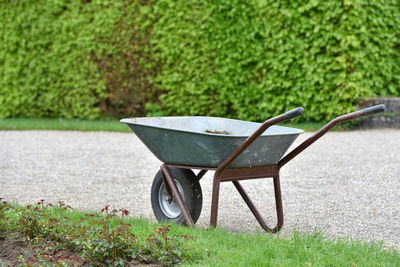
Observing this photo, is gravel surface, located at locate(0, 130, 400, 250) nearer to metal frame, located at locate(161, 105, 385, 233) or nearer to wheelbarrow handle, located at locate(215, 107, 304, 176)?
metal frame, located at locate(161, 105, 385, 233)

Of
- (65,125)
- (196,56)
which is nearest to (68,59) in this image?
(65,125)

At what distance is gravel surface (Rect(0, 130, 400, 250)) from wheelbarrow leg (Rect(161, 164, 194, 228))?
48 cm

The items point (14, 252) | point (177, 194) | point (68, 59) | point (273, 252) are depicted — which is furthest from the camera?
point (68, 59)

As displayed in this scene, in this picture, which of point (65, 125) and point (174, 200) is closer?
point (174, 200)

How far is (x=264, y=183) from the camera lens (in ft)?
17.4

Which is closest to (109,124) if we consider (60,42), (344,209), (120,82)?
(120,82)

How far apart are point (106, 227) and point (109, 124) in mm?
6437

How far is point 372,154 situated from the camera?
6.41 meters

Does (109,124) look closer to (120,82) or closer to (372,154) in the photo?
(120,82)

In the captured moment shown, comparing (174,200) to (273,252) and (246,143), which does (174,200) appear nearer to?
(246,143)

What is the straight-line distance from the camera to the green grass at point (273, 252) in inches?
105

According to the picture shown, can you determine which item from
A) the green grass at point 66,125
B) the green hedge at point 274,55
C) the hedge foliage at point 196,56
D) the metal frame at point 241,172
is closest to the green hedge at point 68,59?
the hedge foliage at point 196,56

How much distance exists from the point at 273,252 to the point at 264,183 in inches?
101

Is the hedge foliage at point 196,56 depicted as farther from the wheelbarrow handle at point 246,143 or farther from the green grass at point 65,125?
the wheelbarrow handle at point 246,143
